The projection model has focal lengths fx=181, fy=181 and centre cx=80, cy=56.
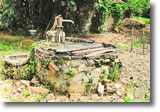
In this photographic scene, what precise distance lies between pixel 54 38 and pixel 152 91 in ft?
9.36

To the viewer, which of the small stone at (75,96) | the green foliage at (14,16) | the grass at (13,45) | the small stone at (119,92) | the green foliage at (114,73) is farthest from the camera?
the green foliage at (14,16)

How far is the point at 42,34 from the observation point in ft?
29.4

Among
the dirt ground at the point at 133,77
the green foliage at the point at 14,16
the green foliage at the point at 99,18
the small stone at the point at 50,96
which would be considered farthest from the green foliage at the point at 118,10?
the small stone at the point at 50,96

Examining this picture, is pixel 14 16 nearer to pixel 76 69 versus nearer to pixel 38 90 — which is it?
pixel 38 90

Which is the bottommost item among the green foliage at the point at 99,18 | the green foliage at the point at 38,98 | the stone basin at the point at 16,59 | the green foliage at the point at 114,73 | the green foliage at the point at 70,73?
the green foliage at the point at 38,98

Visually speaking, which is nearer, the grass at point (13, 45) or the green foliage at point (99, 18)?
the grass at point (13, 45)

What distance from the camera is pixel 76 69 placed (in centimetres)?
395

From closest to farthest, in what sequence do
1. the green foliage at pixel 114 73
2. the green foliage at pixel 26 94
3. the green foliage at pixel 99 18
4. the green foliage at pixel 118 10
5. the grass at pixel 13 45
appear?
the green foliage at pixel 26 94 → the green foliage at pixel 114 73 → the grass at pixel 13 45 → the green foliage at pixel 99 18 → the green foliage at pixel 118 10

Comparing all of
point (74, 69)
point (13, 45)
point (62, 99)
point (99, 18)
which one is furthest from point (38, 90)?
point (99, 18)

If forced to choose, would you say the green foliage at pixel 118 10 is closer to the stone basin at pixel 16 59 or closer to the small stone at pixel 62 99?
the stone basin at pixel 16 59

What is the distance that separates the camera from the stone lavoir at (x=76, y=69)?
395cm

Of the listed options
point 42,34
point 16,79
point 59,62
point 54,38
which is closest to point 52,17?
point 42,34

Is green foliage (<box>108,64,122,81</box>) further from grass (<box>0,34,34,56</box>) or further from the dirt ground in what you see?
grass (<box>0,34,34,56</box>)

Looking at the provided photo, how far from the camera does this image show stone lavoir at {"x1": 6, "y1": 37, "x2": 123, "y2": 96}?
3.95 m
